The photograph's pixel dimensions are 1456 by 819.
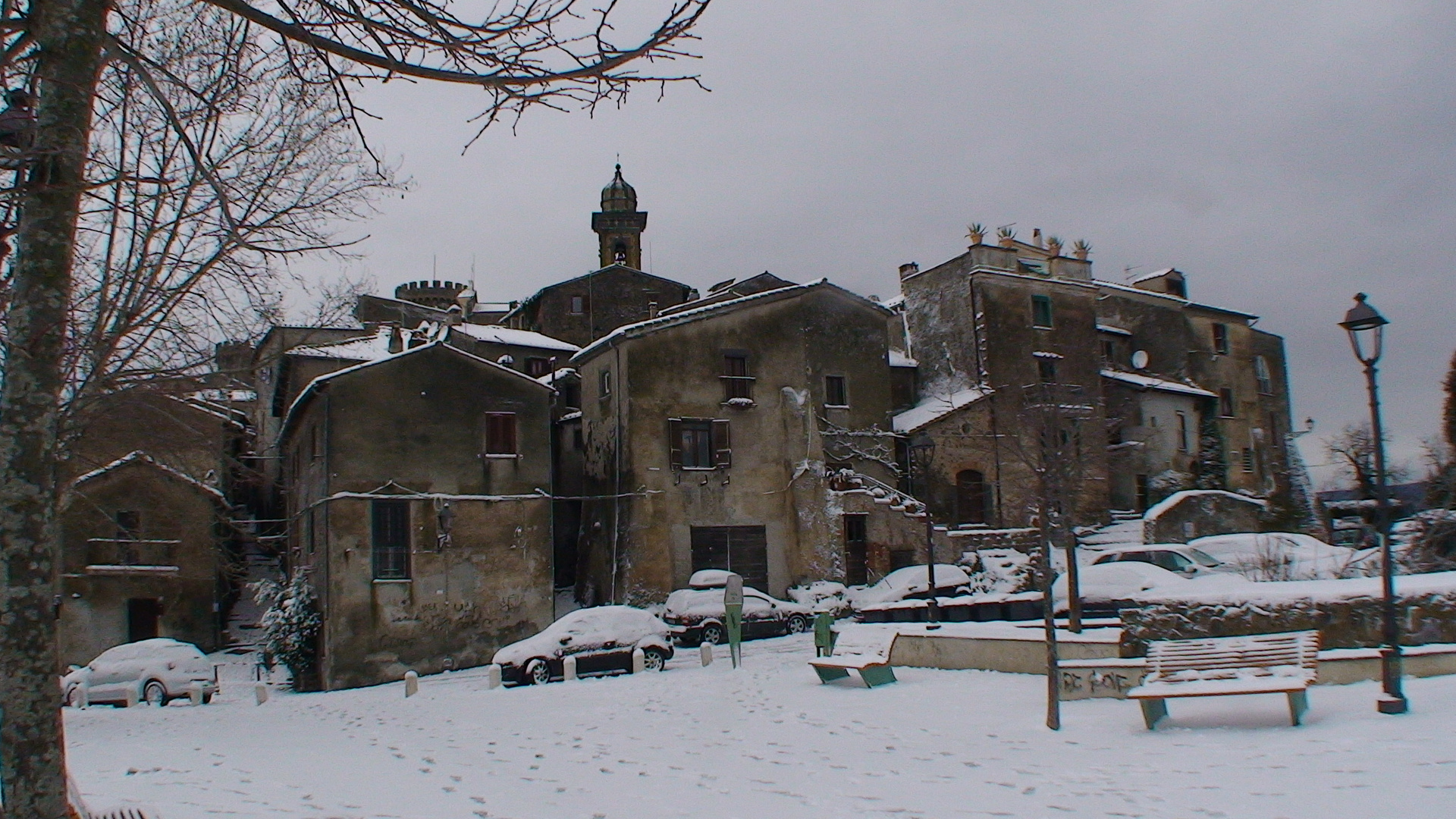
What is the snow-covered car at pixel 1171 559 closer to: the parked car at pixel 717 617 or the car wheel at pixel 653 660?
the parked car at pixel 717 617

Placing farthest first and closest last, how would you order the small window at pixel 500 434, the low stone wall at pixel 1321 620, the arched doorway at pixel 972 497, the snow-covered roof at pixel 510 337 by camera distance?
the snow-covered roof at pixel 510 337 < the arched doorway at pixel 972 497 < the small window at pixel 500 434 < the low stone wall at pixel 1321 620

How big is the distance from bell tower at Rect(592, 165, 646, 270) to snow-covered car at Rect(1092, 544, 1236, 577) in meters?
36.3

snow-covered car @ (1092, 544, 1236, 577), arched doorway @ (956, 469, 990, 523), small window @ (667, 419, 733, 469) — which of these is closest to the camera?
snow-covered car @ (1092, 544, 1236, 577)

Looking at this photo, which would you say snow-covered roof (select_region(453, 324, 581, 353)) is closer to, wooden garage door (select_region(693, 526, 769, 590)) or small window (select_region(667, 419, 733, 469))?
small window (select_region(667, 419, 733, 469))

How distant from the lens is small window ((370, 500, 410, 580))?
2731 centimetres

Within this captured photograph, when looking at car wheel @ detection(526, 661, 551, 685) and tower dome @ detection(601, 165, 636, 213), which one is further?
tower dome @ detection(601, 165, 636, 213)

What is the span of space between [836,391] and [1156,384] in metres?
14.4

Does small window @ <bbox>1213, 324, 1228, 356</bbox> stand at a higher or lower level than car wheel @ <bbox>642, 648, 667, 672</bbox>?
higher

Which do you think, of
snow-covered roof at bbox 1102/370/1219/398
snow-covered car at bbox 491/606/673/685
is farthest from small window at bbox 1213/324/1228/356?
snow-covered car at bbox 491/606/673/685

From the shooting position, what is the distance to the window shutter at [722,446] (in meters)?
31.7

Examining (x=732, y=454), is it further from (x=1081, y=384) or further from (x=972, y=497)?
(x=1081, y=384)

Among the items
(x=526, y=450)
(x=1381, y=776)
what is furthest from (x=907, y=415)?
(x=1381, y=776)

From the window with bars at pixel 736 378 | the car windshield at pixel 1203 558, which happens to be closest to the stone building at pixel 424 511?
the window with bars at pixel 736 378

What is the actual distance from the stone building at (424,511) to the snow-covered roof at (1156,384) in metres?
22.0
